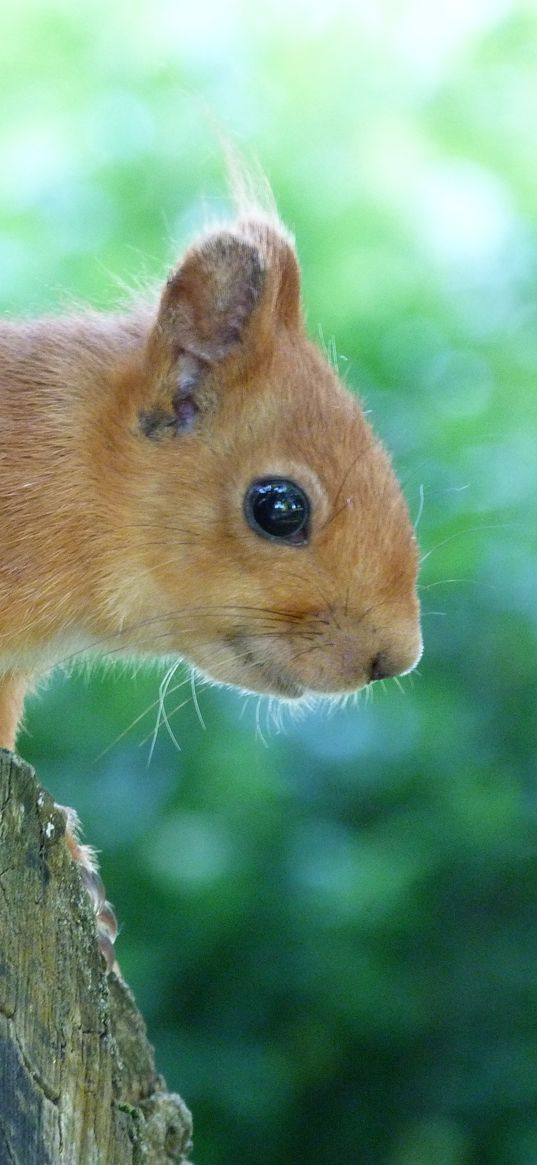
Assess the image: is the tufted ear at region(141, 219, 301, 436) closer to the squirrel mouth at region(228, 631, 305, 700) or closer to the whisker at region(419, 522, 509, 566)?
the squirrel mouth at region(228, 631, 305, 700)

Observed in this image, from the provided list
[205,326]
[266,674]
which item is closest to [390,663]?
[266,674]

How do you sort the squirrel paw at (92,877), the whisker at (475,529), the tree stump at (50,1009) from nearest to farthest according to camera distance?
the tree stump at (50,1009)
the squirrel paw at (92,877)
the whisker at (475,529)

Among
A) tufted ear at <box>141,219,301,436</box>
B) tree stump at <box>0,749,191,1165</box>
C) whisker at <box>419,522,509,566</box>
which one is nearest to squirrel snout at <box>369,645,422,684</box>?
tufted ear at <box>141,219,301,436</box>

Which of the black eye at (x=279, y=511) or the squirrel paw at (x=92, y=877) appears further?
the squirrel paw at (x=92, y=877)

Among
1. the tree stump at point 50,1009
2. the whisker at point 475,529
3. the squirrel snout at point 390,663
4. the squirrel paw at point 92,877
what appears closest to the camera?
the tree stump at point 50,1009

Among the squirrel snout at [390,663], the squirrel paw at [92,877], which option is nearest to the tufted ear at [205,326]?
the squirrel snout at [390,663]

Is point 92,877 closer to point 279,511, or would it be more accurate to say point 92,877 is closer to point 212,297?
point 279,511

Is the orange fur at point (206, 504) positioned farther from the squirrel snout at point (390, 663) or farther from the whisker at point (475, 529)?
the whisker at point (475, 529)

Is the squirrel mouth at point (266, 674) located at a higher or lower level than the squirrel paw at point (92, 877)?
higher
